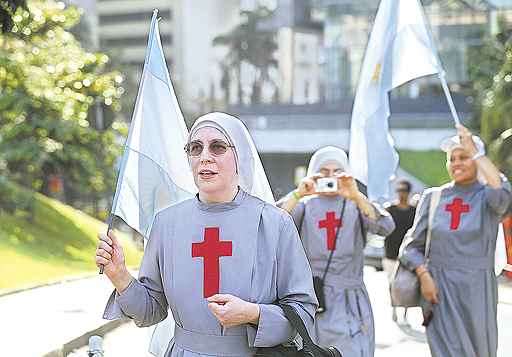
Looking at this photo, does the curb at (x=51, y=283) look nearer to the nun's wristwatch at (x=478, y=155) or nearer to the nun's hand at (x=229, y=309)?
the nun's wristwatch at (x=478, y=155)

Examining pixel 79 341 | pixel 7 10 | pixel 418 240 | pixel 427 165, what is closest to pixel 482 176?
pixel 418 240

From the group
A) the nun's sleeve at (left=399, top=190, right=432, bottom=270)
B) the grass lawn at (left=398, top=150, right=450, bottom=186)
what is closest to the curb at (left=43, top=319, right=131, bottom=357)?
the nun's sleeve at (left=399, top=190, right=432, bottom=270)

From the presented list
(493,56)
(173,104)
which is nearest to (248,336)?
(173,104)

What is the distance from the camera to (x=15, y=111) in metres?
21.2

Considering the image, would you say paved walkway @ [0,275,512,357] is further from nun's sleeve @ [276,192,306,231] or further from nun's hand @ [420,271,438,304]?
nun's hand @ [420,271,438,304]

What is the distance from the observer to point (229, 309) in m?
3.76

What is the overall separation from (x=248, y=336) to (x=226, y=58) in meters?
70.4

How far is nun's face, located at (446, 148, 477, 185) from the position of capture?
691cm

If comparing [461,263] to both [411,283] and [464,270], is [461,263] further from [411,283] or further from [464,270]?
[411,283]

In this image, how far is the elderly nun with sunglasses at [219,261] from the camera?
13.2ft

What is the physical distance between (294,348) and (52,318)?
26.4 ft

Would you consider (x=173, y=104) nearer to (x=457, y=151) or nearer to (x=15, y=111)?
(x=457, y=151)

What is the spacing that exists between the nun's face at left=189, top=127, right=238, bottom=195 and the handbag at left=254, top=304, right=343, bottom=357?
0.52 metres

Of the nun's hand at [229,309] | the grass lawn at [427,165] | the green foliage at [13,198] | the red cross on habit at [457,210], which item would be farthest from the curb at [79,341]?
the grass lawn at [427,165]
